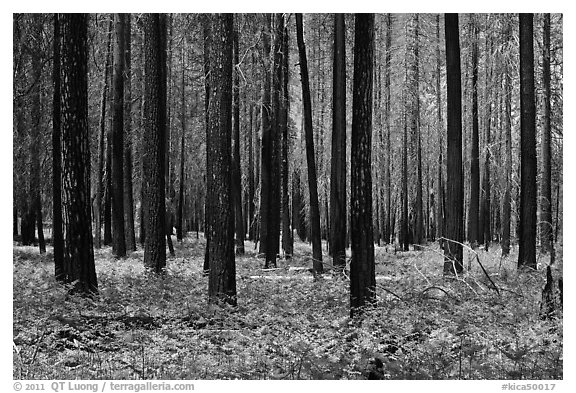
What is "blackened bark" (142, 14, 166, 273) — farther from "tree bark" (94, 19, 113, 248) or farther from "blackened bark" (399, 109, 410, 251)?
"blackened bark" (399, 109, 410, 251)

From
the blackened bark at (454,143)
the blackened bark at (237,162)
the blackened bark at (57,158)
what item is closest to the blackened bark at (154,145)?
the blackened bark at (237,162)

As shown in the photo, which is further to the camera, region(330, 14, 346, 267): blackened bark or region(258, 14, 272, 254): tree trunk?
region(258, 14, 272, 254): tree trunk

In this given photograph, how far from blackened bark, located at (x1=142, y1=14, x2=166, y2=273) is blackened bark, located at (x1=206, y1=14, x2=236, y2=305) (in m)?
3.15

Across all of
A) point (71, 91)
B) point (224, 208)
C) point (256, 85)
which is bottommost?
point (224, 208)

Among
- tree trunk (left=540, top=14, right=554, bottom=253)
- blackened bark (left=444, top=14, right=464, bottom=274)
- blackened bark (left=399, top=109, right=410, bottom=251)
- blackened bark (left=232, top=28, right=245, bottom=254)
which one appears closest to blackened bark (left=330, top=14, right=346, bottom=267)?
blackened bark (left=232, top=28, right=245, bottom=254)

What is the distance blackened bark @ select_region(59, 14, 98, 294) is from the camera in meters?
7.91

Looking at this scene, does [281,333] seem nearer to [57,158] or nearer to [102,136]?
[57,158]

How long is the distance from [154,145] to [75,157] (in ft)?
10.9

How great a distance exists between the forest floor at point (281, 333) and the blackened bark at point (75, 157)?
40 centimetres

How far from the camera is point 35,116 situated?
968 cm

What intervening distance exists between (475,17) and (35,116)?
9.58m

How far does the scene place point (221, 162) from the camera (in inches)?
321
